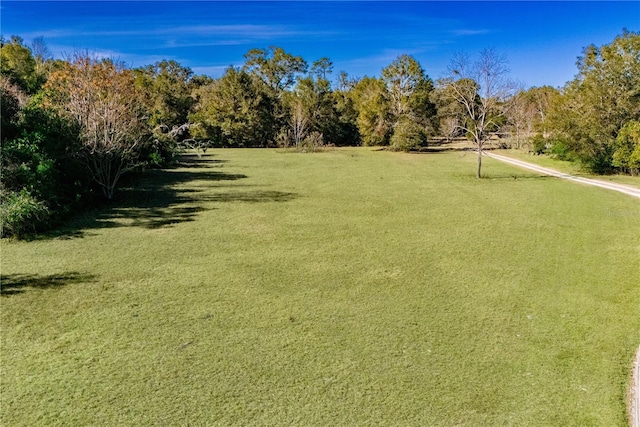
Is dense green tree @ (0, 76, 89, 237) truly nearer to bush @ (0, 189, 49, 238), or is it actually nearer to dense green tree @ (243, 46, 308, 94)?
bush @ (0, 189, 49, 238)

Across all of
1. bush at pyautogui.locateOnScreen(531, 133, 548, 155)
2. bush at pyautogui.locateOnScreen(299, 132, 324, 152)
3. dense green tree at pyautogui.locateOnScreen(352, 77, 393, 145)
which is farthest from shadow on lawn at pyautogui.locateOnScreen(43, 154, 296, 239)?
bush at pyautogui.locateOnScreen(531, 133, 548, 155)

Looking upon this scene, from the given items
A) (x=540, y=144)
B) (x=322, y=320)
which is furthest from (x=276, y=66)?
(x=322, y=320)

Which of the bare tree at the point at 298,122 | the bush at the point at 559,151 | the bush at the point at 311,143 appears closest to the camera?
the bush at the point at 559,151

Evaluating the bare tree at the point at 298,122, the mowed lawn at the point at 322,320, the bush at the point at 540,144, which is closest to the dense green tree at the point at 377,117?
the bare tree at the point at 298,122

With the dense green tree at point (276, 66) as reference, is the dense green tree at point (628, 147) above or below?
below

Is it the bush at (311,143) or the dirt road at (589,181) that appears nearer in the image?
the dirt road at (589,181)

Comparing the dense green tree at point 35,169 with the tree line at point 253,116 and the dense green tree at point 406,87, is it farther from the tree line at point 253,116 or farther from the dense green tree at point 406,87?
the dense green tree at point 406,87

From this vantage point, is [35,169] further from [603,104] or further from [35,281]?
A: [603,104]
